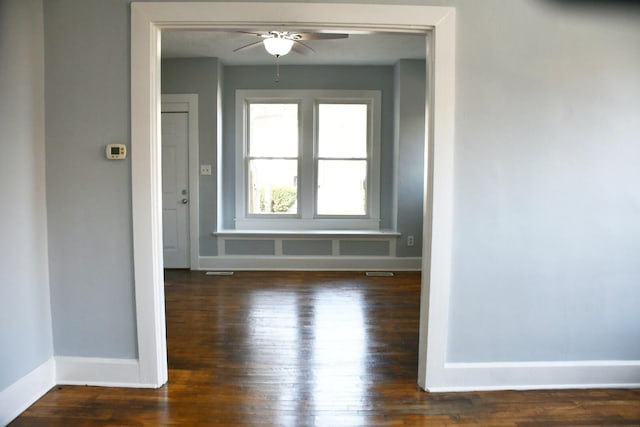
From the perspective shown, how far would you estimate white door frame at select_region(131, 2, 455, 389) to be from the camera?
222 cm

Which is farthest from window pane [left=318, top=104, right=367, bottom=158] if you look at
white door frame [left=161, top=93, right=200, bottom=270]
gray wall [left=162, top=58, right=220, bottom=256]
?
white door frame [left=161, top=93, right=200, bottom=270]

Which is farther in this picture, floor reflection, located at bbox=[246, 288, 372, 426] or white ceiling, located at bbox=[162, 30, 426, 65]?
white ceiling, located at bbox=[162, 30, 426, 65]

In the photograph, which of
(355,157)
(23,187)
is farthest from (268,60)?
(23,187)

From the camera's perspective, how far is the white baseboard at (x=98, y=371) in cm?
238

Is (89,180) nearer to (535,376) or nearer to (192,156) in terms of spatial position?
(535,376)

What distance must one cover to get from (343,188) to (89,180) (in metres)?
3.82

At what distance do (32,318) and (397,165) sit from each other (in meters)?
4.25

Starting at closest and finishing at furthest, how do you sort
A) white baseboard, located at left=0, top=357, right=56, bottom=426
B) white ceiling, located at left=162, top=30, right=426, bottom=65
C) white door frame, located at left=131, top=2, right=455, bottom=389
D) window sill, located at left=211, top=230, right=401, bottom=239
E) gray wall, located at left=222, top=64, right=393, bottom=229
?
white baseboard, located at left=0, top=357, right=56, bottom=426, white door frame, located at left=131, top=2, right=455, bottom=389, white ceiling, located at left=162, top=30, right=426, bottom=65, window sill, located at left=211, top=230, right=401, bottom=239, gray wall, located at left=222, top=64, right=393, bottom=229

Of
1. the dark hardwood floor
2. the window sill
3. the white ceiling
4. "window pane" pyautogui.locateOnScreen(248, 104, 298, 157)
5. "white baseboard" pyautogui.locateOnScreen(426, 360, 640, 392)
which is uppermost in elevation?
the white ceiling

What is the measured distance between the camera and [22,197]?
215 centimetres

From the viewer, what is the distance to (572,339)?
2.41m

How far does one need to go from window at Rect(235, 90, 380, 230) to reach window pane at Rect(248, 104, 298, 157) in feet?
0.04

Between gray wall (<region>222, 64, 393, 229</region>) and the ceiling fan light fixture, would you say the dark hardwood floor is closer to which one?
the ceiling fan light fixture

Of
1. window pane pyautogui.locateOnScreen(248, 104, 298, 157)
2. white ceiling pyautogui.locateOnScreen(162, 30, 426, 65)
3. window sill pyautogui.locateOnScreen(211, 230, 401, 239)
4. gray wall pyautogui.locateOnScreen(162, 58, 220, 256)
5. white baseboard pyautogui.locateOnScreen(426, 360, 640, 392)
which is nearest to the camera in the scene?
white baseboard pyautogui.locateOnScreen(426, 360, 640, 392)
